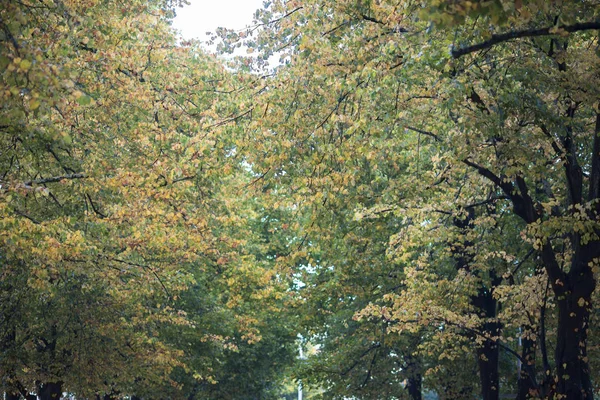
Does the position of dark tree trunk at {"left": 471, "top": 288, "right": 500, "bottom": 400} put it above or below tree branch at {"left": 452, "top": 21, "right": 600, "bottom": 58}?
below

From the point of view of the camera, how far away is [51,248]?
453 inches

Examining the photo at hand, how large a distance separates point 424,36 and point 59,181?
697cm

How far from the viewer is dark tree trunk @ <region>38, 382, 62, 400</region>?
67.3 ft

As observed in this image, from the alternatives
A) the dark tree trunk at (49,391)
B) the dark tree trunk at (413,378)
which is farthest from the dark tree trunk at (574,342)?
the dark tree trunk at (49,391)

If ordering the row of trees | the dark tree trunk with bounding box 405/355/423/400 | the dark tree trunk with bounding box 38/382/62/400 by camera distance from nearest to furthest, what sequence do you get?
the row of trees, the dark tree trunk with bounding box 38/382/62/400, the dark tree trunk with bounding box 405/355/423/400

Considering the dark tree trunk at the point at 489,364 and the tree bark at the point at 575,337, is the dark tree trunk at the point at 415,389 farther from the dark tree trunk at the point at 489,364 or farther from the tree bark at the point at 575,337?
the tree bark at the point at 575,337

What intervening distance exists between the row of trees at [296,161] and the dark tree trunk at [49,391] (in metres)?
0.12

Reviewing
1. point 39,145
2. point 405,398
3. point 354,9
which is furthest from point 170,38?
point 405,398

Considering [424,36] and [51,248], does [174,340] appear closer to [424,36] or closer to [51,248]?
[51,248]

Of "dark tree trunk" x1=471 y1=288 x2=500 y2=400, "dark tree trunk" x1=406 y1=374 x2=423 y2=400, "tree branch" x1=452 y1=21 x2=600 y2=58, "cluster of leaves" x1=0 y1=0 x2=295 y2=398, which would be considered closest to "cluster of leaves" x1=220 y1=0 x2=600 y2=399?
"tree branch" x1=452 y1=21 x2=600 y2=58

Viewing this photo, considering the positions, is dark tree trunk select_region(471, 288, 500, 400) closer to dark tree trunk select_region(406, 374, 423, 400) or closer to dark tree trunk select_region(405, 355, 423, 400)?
dark tree trunk select_region(405, 355, 423, 400)

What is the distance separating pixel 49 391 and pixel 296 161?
469 inches

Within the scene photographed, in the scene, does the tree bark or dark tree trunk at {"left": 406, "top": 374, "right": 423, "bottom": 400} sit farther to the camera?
dark tree trunk at {"left": 406, "top": 374, "right": 423, "bottom": 400}

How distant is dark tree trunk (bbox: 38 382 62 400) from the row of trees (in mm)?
118
